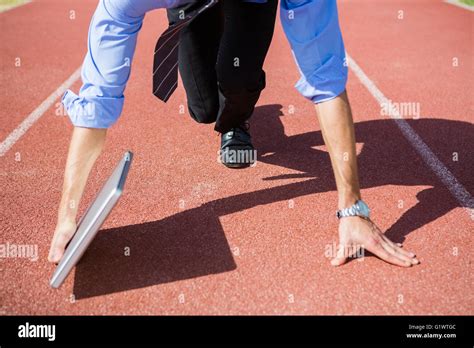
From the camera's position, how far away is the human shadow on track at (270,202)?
2.74 metres

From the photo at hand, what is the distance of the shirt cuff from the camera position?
104 inches

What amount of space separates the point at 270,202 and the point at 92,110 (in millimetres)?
1317

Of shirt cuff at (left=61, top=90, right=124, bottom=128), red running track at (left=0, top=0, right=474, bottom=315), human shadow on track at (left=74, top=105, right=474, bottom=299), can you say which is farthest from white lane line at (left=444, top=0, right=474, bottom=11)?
shirt cuff at (left=61, top=90, right=124, bottom=128)

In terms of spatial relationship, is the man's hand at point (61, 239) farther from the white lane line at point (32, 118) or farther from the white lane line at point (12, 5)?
the white lane line at point (12, 5)

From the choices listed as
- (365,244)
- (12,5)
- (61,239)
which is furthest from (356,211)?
(12,5)

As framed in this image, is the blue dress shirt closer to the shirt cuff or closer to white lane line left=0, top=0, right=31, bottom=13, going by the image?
the shirt cuff

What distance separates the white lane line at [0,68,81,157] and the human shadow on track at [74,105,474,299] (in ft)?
5.74

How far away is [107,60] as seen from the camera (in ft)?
8.55

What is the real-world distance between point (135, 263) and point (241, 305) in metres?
0.65

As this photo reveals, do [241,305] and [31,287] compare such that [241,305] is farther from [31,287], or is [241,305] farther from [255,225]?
[31,287]

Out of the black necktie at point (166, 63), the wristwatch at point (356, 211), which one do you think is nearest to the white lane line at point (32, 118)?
the black necktie at point (166, 63)

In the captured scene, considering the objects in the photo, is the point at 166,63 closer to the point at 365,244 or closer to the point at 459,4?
the point at 365,244
